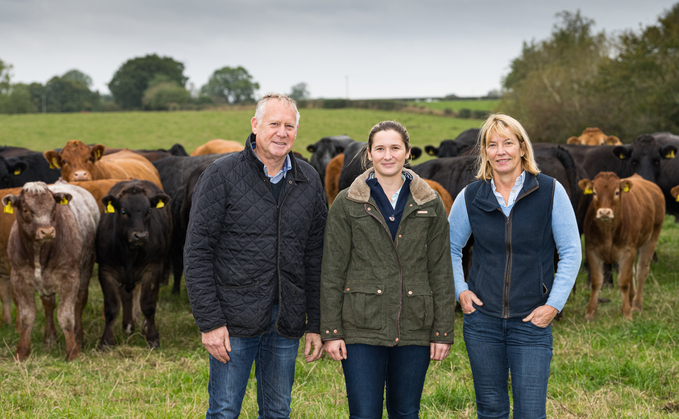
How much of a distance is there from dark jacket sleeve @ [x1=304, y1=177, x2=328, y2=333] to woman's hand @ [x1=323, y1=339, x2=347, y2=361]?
247 millimetres

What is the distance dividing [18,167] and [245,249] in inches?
352

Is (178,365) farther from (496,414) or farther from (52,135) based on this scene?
(52,135)

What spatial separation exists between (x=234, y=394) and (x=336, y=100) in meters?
49.1

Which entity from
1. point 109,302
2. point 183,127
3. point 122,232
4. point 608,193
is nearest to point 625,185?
point 608,193

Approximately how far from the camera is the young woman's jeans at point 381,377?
2.97m

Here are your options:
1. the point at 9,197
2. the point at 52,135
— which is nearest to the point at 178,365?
the point at 9,197

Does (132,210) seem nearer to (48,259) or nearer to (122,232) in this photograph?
(122,232)

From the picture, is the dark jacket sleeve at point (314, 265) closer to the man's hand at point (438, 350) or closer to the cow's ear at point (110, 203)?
the man's hand at point (438, 350)

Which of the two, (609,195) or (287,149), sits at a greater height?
(287,149)

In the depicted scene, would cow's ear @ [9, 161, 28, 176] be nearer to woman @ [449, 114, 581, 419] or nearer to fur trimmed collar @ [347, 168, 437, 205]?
fur trimmed collar @ [347, 168, 437, 205]

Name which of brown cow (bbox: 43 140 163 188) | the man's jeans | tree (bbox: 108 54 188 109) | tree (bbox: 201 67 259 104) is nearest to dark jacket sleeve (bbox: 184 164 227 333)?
the man's jeans

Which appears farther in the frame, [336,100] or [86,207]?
[336,100]

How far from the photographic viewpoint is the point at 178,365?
5.66m

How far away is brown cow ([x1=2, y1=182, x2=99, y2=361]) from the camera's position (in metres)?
5.87
